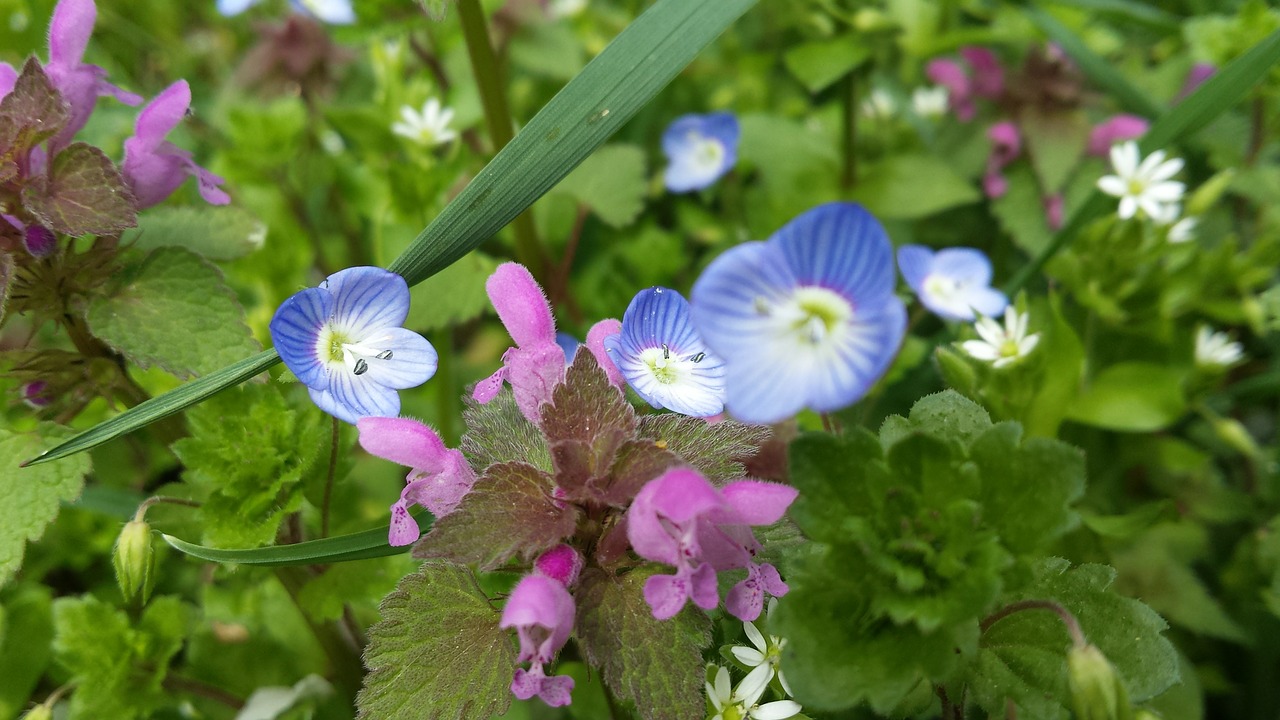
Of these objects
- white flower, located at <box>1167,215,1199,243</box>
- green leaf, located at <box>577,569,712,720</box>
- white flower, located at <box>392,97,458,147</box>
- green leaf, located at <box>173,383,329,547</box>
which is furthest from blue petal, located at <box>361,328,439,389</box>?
white flower, located at <box>1167,215,1199,243</box>

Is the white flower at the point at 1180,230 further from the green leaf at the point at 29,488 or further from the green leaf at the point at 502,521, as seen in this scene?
the green leaf at the point at 29,488

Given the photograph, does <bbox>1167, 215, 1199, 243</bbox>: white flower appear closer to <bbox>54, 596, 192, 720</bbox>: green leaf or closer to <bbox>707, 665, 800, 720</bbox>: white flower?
<bbox>707, 665, 800, 720</bbox>: white flower

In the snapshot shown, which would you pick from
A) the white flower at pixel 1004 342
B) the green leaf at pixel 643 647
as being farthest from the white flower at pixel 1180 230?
the green leaf at pixel 643 647

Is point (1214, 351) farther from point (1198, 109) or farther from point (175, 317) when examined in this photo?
point (175, 317)

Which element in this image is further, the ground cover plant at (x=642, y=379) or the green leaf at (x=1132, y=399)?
the green leaf at (x=1132, y=399)

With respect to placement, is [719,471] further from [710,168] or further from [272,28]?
[272,28]

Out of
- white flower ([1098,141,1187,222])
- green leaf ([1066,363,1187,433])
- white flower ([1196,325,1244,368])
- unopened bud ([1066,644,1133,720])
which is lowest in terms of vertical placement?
white flower ([1196,325,1244,368])
